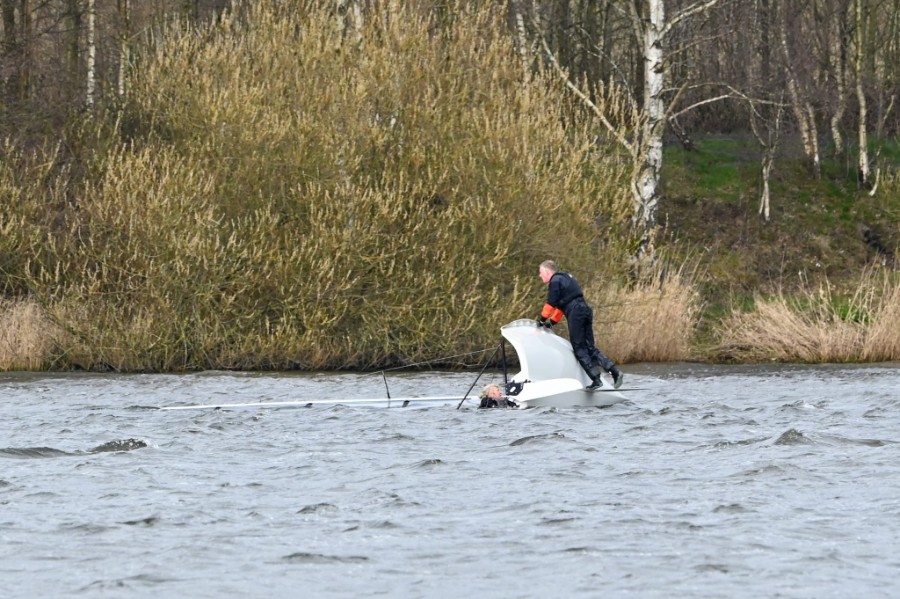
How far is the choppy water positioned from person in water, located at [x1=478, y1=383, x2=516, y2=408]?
0.47 ft

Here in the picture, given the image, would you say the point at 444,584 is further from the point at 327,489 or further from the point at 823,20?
the point at 823,20

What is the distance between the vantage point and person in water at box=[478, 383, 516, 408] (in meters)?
17.8

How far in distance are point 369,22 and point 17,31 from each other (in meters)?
8.42

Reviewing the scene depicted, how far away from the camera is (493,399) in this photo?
58.5 ft

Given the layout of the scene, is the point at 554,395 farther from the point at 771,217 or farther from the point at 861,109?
the point at 861,109

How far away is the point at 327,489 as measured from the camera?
477 inches

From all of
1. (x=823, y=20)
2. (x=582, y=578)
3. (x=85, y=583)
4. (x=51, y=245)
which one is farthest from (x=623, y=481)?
(x=823, y=20)

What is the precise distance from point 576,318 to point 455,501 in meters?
7.45

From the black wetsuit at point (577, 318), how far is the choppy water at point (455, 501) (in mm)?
661

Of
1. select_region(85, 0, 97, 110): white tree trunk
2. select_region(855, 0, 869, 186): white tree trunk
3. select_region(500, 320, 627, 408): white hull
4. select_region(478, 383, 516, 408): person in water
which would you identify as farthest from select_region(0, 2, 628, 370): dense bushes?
select_region(855, 0, 869, 186): white tree trunk

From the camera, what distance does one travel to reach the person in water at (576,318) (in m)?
18.5

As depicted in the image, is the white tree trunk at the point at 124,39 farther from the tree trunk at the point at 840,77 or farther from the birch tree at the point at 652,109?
the tree trunk at the point at 840,77

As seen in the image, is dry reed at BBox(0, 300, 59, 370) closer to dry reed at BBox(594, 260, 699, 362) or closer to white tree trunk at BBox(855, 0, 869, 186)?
dry reed at BBox(594, 260, 699, 362)

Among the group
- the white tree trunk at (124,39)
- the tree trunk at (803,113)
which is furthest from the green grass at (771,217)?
the white tree trunk at (124,39)
